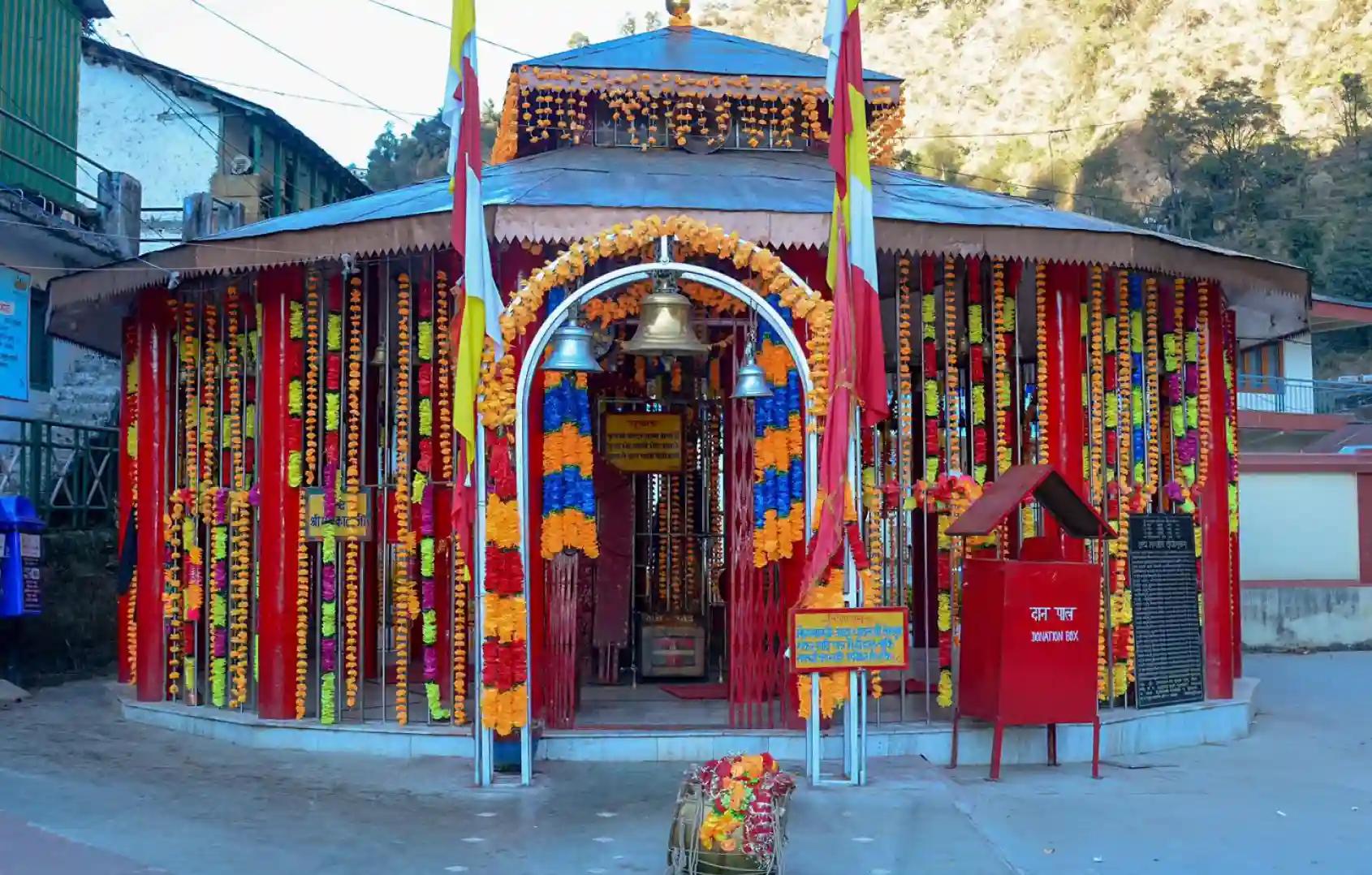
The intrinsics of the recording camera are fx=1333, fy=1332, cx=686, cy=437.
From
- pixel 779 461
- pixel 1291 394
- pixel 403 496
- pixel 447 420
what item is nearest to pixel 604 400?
pixel 447 420

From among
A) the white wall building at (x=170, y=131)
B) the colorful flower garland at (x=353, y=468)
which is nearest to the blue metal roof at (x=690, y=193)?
the colorful flower garland at (x=353, y=468)

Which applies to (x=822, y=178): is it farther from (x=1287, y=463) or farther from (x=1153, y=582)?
(x=1287, y=463)

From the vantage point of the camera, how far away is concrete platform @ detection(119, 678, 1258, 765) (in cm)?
927

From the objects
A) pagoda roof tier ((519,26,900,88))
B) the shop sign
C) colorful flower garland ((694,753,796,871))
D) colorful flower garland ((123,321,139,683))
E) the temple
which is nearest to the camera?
colorful flower garland ((694,753,796,871))

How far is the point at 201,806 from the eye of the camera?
7.97 metres

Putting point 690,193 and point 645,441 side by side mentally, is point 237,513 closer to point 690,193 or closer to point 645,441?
point 645,441

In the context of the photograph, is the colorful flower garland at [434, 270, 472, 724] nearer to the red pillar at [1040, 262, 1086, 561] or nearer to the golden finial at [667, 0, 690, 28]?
the red pillar at [1040, 262, 1086, 561]

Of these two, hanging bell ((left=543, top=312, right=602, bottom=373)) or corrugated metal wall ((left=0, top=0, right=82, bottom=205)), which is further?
corrugated metal wall ((left=0, top=0, right=82, bottom=205))

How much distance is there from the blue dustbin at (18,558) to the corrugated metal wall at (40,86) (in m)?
4.72

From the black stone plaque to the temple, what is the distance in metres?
0.13

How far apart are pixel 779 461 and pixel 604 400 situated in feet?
11.7

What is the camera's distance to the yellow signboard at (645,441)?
41.6 ft

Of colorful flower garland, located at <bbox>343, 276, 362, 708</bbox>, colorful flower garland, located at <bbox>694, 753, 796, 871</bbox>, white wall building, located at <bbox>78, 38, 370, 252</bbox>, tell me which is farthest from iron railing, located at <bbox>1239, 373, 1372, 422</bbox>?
colorful flower garland, located at <bbox>694, 753, 796, 871</bbox>

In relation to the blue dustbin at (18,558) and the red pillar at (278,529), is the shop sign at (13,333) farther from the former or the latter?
the red pillar at (278,529)
